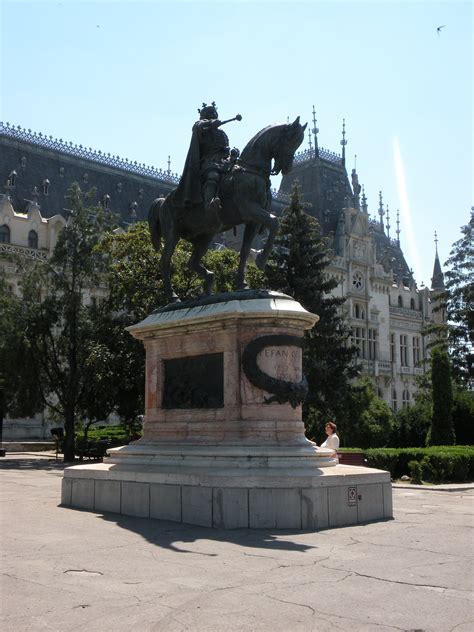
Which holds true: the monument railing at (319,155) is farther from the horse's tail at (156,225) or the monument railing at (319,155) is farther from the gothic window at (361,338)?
the horse's tail at (156,225)

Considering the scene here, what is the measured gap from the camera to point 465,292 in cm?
4250

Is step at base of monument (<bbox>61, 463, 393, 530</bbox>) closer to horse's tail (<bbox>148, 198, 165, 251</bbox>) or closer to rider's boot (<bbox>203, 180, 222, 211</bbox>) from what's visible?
rider's boot (<bbox>203, 180, 222, 211</bbox>)

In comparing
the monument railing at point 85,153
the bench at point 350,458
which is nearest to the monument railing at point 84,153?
the monument railing at point 85,153

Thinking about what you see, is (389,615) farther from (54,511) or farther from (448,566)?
(54,511)

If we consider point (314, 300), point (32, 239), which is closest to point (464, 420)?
point (314, 300)

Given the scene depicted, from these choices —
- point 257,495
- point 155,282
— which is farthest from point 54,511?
point 155,282

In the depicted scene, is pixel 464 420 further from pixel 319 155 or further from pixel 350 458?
pixel 319 155

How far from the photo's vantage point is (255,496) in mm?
8773

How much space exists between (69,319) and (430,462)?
1746 cm

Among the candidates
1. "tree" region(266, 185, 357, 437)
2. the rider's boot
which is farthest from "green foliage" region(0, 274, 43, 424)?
the rider's boot

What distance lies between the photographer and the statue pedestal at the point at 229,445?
29.0 feet

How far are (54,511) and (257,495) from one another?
352 centimetres

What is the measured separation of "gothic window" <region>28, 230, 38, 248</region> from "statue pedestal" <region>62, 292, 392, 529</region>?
39071 mm

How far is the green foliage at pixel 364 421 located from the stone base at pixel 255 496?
72.6 feet
